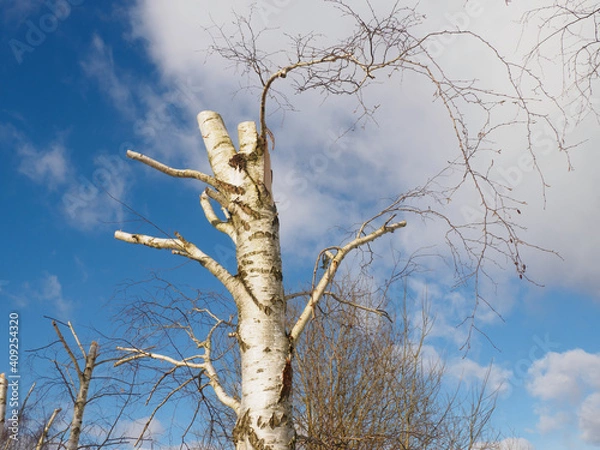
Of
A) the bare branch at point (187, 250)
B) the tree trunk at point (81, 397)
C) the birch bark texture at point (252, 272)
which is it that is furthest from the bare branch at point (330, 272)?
the tree trunk at point (81, 397)

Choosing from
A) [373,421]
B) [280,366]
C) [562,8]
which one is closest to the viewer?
[562,8]

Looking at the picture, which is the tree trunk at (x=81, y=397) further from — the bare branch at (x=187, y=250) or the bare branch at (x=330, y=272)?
the bare branch at (x=330, y=272)

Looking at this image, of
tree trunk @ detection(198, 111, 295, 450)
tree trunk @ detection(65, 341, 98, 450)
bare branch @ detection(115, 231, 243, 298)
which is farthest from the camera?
tree trunk @ detection(65, 341, 98, 450)

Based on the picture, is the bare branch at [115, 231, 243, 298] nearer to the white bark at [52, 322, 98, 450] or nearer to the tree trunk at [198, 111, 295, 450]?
the tree trunk at [198, 111, 295, 450]

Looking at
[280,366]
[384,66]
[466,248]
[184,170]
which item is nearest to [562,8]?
[384,66]

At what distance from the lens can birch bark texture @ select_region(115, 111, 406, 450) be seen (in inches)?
121

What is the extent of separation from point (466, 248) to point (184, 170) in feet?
6.85

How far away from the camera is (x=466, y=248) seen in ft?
11.2

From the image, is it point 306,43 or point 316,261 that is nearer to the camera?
point 306,43

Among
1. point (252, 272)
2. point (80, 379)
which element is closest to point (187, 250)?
point (252, 272)

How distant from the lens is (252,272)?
3.41 metres

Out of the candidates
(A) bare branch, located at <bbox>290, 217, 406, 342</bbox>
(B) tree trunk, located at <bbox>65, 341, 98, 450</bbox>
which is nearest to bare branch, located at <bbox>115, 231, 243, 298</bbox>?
(A) bare branch, located at <bbox>290, 217, 406, 342</bbox>

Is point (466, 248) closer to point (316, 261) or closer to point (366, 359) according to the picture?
point (316, 261)

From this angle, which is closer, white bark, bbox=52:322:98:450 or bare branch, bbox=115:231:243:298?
bare branch, bbox=115:231:243:298
